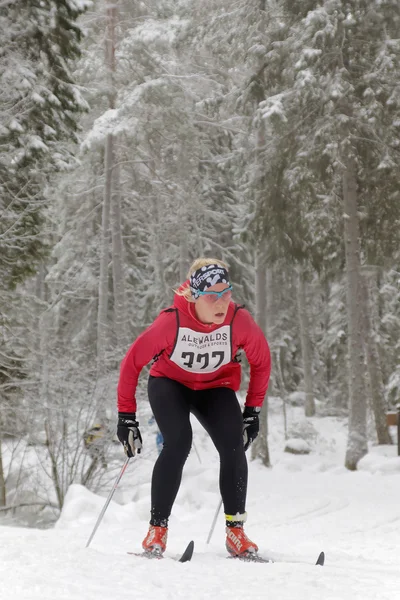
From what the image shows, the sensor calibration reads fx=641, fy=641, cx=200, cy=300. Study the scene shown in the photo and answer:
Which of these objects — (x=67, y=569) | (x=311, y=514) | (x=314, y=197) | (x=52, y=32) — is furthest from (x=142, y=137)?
(x=67, y=569)

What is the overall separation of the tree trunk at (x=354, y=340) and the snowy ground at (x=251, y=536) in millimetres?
417

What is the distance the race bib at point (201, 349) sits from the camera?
3.88 meters

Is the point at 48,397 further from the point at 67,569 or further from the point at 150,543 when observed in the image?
the point at 67,569

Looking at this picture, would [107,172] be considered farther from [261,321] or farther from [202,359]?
[202,359]

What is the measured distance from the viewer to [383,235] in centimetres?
1225

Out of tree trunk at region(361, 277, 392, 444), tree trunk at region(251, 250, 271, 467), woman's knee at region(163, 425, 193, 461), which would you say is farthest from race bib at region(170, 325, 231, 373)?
tree trunk at region(361, 277, 392, 444)

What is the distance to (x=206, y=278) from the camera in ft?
12.7

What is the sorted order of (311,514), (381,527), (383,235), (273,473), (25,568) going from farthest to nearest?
(273,473) < (383,235) < (311,514) < (381,527) < (25,568)

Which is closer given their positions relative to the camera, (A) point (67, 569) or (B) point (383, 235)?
(A) point (67, 569)

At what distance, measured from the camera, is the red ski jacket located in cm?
388

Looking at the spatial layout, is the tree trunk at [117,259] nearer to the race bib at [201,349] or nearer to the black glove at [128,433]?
the black glove at [128,433]

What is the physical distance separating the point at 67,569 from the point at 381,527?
5677 mm

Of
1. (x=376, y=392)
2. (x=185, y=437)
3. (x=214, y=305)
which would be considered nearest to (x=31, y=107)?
(x=214, y=305)

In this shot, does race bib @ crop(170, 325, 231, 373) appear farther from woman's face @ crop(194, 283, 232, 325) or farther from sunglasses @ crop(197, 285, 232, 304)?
sunglasses @ crop(197, 285, 232, 304)
